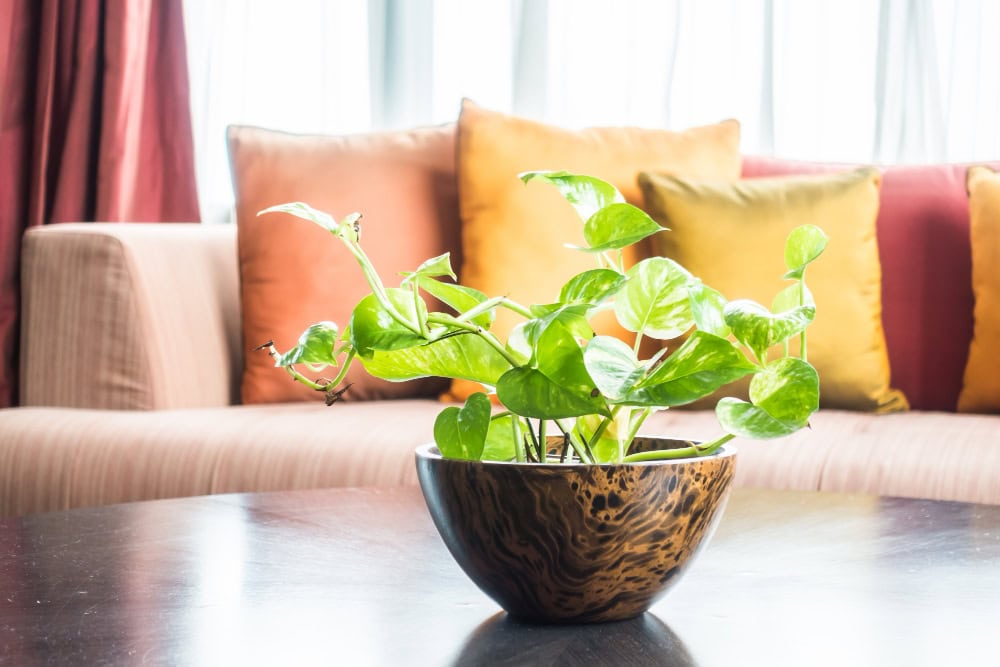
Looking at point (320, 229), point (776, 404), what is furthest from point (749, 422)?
point (320, 229)

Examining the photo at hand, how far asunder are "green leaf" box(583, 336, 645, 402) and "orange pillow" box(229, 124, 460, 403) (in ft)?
5.18

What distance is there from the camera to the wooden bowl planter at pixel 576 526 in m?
0.57

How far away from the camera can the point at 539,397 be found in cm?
55

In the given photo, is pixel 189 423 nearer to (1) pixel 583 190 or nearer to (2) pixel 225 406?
(2) pixel 225 406

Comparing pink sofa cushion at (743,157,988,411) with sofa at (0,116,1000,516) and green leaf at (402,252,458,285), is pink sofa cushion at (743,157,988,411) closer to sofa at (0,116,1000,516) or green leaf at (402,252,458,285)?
sofa at (0,116,1000,516)

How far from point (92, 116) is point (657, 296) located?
2.65m

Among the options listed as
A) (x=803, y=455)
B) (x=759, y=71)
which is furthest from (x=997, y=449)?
(x=759, y=71)

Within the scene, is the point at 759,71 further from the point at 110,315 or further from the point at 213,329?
the point at 110,315

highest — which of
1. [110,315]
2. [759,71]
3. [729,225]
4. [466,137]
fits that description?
[759,71]

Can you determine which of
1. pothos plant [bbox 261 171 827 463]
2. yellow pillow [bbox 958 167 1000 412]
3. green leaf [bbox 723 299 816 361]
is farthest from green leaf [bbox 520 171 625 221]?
yellow pillow [bbox 958 167 1000 412]

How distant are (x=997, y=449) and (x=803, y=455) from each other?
0.82 ft

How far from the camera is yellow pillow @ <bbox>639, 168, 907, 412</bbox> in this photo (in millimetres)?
1905

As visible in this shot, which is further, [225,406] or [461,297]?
[225,406]

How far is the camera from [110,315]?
2033 millimetres
